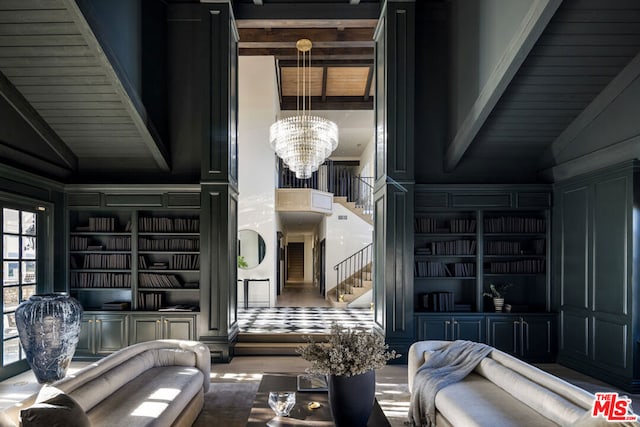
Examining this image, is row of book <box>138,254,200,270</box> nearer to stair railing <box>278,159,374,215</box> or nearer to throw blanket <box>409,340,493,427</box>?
throw blanket <box>409,340,493,427</box>

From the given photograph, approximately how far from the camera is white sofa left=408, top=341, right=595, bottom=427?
267 centimetres

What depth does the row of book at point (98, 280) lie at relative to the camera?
19.6 feet

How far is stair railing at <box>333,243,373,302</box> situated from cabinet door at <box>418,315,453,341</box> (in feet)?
18.1

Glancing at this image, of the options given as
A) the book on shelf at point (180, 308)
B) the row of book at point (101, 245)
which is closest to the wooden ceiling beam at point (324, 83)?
the row of book at point (101, 245)

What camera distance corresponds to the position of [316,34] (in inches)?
272

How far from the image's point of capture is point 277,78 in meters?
10.9

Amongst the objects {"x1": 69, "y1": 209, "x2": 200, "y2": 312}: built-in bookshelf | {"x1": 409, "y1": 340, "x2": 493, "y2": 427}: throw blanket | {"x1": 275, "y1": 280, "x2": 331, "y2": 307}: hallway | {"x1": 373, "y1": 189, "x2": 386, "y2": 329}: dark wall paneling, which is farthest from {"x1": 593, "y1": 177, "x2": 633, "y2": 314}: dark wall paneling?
{"x1": 275, "y1": 280, "x2": 331, "y2": 307}: hallway

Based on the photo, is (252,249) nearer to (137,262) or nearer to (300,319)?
(300,319)

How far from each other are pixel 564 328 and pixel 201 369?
470 centimetres

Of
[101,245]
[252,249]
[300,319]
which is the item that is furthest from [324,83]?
[101,245]

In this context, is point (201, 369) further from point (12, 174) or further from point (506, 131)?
point (506, 131)

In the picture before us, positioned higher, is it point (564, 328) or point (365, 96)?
point (365, 96)

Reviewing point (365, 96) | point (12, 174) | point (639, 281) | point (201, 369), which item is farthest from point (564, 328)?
point (365, 96)

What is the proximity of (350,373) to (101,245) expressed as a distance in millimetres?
4814
